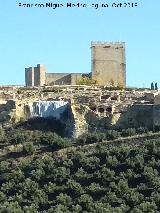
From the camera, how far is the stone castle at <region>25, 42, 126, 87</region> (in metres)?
62.4

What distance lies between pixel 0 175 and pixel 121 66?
2115cm

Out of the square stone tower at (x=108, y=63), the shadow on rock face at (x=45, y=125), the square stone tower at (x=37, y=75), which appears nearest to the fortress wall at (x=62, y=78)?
the square stone tower at (x=37, y=75)

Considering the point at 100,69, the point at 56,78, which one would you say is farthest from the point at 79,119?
the point at 56,78

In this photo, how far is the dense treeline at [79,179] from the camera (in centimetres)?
3756

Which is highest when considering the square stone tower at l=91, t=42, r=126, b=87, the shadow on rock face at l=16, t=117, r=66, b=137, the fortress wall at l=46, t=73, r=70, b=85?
the square stone tower at l=91, t=42, r=126, b=87

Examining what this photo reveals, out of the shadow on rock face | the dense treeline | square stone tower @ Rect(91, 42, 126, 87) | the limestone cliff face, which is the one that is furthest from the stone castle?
the dense treeline

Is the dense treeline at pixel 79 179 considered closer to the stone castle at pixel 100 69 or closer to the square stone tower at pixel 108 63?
the stone castle at pixel 100 69

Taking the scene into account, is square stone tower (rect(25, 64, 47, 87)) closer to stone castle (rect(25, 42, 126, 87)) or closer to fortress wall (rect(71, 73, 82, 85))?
stone castle (rect(25, 42, 126, 87))

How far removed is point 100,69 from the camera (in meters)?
62.6

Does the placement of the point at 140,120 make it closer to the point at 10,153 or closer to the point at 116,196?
the point at 10,153

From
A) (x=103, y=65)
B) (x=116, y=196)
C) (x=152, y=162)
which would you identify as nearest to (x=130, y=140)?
(x=152, y=162)

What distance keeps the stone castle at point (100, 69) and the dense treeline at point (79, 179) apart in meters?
16.7

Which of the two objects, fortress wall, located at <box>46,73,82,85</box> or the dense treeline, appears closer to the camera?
the dense treeline

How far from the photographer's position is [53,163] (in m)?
43.1
